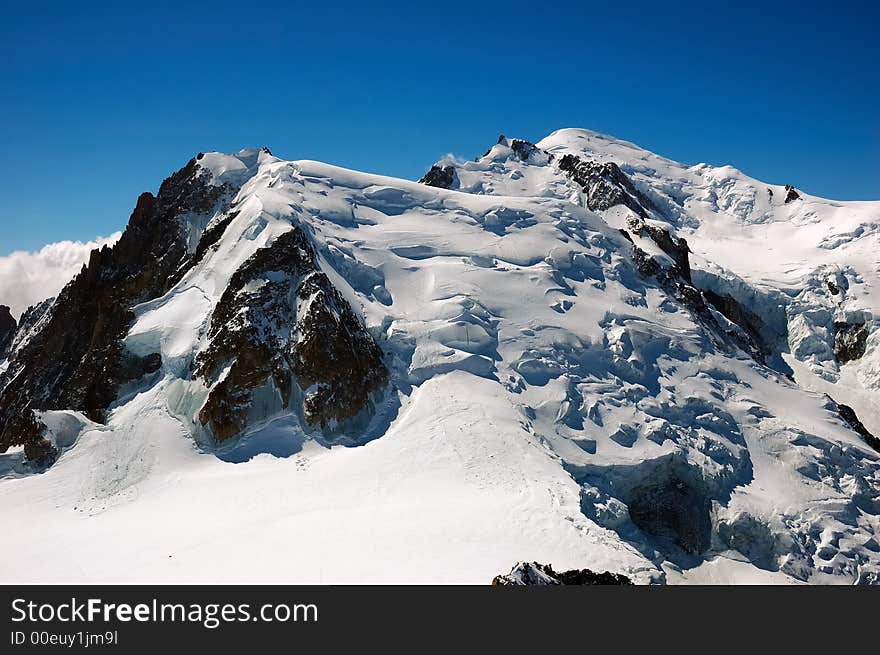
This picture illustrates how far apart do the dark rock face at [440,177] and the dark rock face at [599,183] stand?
1666 cm

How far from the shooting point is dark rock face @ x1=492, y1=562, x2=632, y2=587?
20047 millimetres

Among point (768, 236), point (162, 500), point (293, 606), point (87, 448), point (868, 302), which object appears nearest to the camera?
point (293, 606)

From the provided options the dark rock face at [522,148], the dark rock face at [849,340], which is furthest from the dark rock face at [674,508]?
the dark rock face at [522,148]

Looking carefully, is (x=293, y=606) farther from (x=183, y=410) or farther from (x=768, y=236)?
(x=768, y=236)

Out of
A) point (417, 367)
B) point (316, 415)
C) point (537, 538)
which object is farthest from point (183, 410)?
point (537, 538)

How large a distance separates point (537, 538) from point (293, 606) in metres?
14.0

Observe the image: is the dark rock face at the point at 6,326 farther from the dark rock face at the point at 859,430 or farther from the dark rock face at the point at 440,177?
the dark rock face at the point at 859,430

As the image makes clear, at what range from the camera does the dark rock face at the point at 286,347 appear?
38.6 meters

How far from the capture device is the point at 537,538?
26906mm

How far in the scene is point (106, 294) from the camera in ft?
183

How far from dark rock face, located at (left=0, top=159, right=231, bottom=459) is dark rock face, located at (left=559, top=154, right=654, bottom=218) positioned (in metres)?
44.0

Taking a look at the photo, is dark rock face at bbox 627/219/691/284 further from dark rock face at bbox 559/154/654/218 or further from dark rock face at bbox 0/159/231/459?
dark rock face at bbox 0/159/231/459

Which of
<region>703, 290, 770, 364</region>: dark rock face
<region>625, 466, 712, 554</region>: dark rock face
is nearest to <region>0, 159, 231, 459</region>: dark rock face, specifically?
<region>625, 466, 712, 554</region>: dark rock face

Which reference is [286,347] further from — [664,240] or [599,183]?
[599,183]
